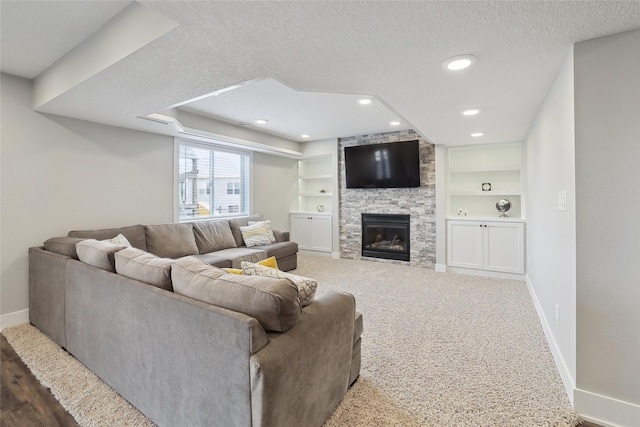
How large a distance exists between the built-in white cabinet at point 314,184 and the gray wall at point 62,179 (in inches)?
124

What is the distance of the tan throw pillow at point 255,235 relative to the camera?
4.90 m

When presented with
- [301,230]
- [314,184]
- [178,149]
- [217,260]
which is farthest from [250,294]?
[314,184]

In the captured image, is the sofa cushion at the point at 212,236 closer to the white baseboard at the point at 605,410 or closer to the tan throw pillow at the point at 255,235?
the tan throw pillow at the point at 255,235

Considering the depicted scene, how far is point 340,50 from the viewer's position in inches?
72.7

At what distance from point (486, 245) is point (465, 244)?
0.31m

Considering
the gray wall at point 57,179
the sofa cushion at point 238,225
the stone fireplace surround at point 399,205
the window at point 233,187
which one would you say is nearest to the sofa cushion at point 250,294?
the gray wall at point 57,179

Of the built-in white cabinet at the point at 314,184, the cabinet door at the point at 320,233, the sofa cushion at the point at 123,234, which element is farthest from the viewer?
the built-in white cabinet at the point at 314,184

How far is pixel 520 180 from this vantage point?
476cm

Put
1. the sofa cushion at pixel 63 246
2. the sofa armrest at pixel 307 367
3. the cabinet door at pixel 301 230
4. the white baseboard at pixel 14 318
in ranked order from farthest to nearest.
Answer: the cabinet door at pixel 301 230
the white baseboard at pixel 14 318
the sofa cushion at pixel 63 246
the sofa armrest at pixel 307 367

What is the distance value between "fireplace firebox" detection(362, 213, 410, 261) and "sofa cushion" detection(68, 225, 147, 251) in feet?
12.6

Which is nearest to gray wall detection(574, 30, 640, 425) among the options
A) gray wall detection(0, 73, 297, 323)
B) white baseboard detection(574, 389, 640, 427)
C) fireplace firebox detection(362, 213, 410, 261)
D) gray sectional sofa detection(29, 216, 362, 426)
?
white baseboard detection(574, 389, 640, 427)

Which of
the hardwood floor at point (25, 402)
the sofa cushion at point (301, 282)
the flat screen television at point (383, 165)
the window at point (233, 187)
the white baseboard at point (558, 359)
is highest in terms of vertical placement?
the flat screen television at point (383, 165)

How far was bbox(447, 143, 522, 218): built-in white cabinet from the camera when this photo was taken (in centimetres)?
492

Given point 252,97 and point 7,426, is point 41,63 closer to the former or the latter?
point 252,97
